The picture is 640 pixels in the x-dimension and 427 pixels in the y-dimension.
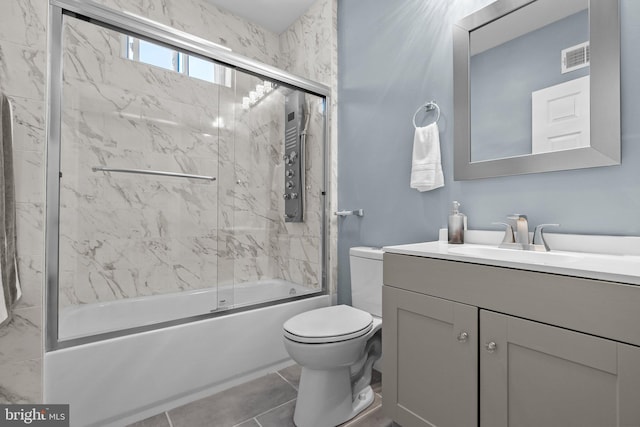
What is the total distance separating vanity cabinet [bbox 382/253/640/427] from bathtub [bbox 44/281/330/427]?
2.80ft

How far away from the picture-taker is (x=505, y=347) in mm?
850

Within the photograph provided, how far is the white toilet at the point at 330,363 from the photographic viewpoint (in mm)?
1260

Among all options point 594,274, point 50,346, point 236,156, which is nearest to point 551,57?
point 594,274

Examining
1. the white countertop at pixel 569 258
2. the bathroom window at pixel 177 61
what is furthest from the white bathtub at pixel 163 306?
the bathroom window at pixel 177 61

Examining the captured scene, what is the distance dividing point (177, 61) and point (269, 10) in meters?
0.97

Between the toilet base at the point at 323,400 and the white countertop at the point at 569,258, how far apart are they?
662 mm

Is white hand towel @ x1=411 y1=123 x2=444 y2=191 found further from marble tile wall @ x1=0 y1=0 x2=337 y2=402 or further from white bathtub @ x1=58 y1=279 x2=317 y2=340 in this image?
white bathtub @ x1=58 y1=279 x2=317 y2=340

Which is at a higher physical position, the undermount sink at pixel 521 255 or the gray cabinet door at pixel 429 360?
the undermount sink at pixel 521 255

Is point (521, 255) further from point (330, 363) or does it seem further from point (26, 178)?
point (26, 178)

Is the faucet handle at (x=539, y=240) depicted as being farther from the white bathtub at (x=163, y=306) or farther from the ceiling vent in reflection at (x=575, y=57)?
the white bathtub at (x=163, y=306)

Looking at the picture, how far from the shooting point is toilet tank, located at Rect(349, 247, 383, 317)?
65.3 inches

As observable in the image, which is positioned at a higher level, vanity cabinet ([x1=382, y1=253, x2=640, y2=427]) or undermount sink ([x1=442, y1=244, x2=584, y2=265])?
undermount sink ([x1=442, y1=244, x2=584, y2=265])

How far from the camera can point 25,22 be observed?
115cm

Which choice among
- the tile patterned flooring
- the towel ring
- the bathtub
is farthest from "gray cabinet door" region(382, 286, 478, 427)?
the towel ring
